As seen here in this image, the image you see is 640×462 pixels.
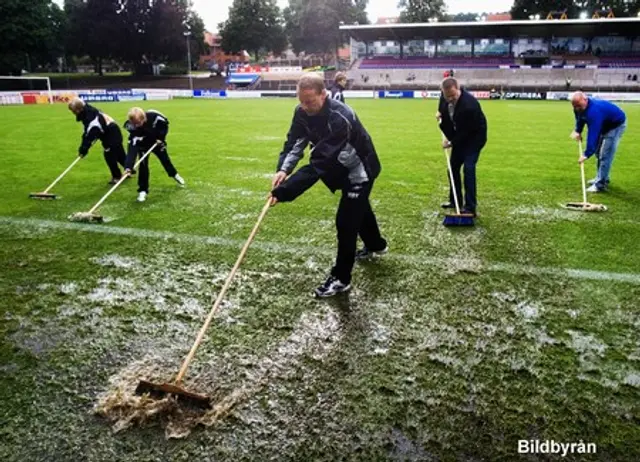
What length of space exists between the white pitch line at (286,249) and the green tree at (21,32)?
56.4 m

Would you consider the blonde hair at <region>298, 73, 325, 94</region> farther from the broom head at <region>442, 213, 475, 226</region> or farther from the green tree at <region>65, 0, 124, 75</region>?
the green tree at <region>65, 0, 124, 75</region>

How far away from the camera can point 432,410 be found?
3006 millimetres

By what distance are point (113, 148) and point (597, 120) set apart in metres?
8.44

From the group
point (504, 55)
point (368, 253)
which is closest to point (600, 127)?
point (368, 253)

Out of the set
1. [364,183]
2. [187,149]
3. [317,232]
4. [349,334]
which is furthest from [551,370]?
[187,149]

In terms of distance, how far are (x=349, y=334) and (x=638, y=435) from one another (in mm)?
1983

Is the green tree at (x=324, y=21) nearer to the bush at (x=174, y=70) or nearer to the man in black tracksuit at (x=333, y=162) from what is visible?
the bush at (x=174, y=70)

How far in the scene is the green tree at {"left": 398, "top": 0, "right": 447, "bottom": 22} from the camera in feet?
256

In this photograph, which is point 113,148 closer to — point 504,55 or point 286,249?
point 286,249

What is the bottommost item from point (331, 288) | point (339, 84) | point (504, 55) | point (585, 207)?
point (331, 288)

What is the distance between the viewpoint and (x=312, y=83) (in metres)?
4.00

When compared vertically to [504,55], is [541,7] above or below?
above

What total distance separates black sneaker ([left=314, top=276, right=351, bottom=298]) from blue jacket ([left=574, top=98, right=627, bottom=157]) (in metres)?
5.10

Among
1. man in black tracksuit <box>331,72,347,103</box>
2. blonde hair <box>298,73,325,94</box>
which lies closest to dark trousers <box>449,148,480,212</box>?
blonde hair <box>298,73,325,94</box>
